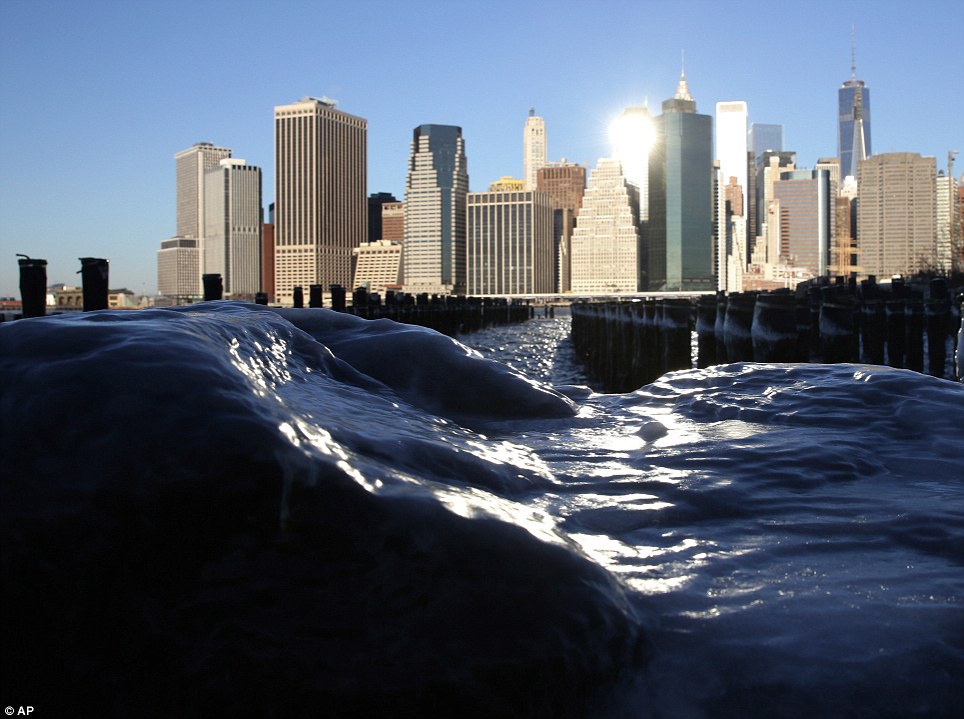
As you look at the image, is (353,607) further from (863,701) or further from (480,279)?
(480,279)

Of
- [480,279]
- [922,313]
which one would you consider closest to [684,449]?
[922,313]

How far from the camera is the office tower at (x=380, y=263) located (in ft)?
634

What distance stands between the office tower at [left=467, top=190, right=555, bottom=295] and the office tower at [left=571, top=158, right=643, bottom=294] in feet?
27.0

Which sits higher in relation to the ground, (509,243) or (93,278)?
(509,243)

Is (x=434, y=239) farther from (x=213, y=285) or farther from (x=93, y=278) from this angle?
(x=93, y=278)

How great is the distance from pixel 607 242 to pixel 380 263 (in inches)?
2171

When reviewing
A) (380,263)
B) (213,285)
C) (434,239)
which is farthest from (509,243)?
(213,285)

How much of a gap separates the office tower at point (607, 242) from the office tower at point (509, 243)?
27.0 ft

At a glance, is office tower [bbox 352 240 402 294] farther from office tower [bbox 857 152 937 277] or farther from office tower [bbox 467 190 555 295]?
office tower [bbox 857 152 937 277]

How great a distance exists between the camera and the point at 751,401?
4309 mm

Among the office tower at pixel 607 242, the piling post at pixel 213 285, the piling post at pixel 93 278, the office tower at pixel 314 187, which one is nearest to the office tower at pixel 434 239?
the office tower at pixel 314 187

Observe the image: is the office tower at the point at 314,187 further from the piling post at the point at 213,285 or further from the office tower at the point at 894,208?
the piling post at the point at 213,285

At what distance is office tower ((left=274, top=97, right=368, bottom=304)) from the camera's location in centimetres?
18150

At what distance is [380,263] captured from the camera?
193875mm
